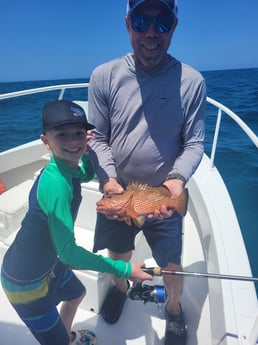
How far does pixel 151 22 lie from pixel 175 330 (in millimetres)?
2284

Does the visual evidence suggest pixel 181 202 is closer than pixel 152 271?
No

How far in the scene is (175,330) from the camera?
85.4 inches

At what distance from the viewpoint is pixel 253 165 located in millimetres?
6441

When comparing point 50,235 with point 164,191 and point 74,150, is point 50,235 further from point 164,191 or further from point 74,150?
point 164,191

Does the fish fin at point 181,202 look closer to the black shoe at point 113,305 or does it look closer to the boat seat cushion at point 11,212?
the black shoe at point 113,305

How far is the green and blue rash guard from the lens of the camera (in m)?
1.37

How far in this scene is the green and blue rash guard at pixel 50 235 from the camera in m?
1.37

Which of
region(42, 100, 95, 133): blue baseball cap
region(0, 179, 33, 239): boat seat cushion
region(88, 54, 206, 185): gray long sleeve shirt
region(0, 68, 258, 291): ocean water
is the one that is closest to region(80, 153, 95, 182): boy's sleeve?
region(88, 54, 206, 185): gray long sleeve shirt

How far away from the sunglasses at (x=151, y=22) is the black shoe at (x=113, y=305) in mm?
2177

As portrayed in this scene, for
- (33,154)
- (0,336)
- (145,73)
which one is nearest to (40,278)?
(0,336)

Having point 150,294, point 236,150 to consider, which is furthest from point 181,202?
point 236,150

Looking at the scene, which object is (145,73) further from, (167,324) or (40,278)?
(167,324)

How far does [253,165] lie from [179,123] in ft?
17.3

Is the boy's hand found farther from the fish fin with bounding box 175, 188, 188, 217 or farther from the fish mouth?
the fish mouth
